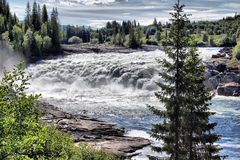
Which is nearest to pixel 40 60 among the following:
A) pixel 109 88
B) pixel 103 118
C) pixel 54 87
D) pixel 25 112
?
pixel 54 87

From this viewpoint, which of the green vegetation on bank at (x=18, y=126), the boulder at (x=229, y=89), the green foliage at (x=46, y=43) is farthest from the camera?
the green foliage at (x=46, y=43)

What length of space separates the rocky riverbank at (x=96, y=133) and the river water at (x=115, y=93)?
5.38 feet

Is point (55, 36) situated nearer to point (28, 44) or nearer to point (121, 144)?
point (28, 44)

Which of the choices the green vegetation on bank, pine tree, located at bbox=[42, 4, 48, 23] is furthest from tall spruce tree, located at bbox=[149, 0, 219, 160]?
pine tree, located at bbox=[42, 4, 48, 23]

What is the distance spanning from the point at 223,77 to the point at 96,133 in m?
46.5

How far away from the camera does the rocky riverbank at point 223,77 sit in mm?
85062

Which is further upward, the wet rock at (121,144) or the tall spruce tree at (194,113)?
the tall spruce tree at (194,113)

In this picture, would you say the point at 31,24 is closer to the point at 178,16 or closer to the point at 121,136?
the point at 121,136

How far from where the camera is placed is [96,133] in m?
52.6

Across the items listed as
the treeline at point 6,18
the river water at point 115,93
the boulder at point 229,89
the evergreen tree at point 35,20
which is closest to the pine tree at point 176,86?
the river water at point 115,93

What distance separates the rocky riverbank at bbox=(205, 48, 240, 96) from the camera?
8506cm

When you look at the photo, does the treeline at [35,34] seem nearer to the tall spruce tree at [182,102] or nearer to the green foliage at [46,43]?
the green foliage at [46,43]

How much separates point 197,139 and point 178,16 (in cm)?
899

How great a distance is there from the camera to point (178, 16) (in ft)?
103
